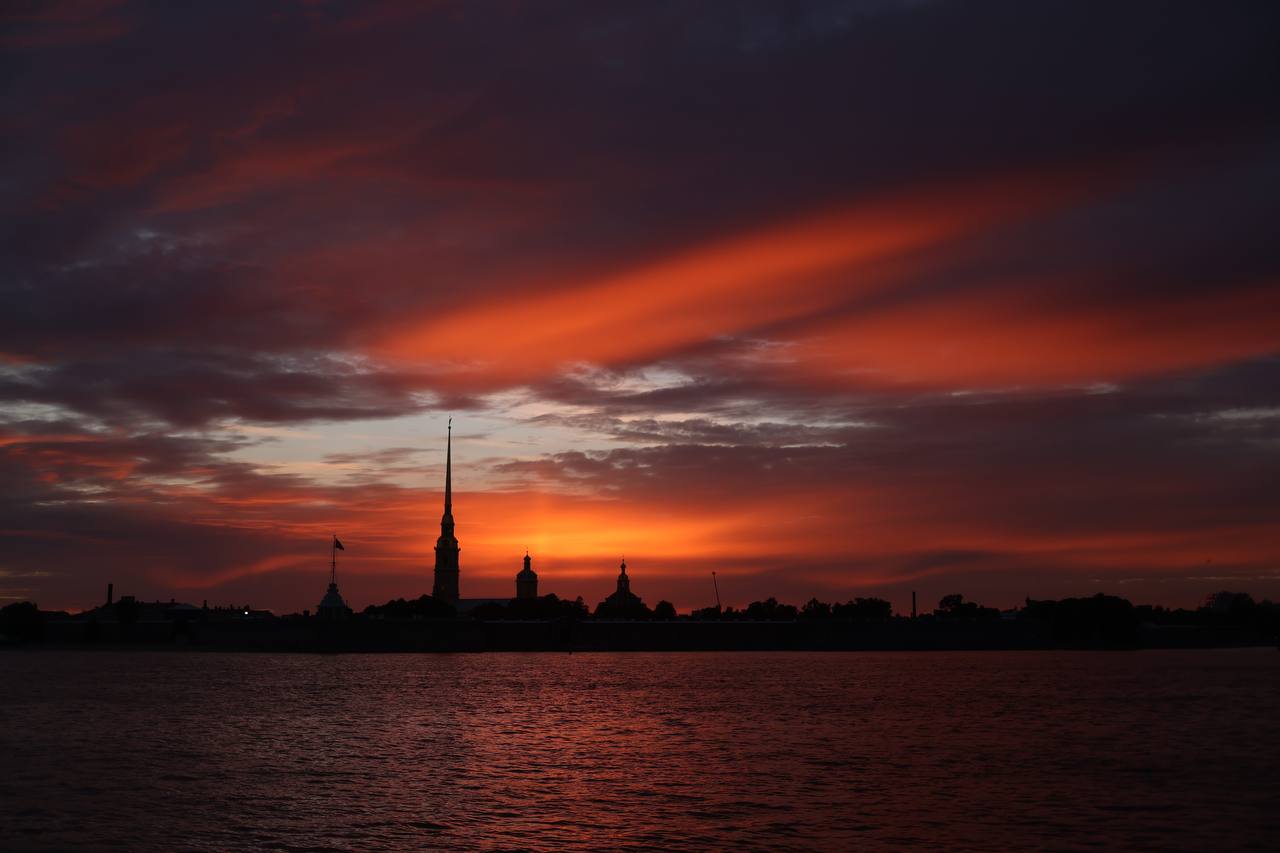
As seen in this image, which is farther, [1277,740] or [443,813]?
[1277,740]

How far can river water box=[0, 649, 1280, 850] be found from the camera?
129 ft

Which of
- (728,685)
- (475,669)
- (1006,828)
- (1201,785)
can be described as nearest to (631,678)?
(728,685)

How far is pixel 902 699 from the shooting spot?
350ft

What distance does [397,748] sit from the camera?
212ft

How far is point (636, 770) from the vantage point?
5528cm

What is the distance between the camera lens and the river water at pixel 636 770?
3931 centimetres

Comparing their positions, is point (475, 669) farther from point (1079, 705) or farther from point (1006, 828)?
point (1006, 828)

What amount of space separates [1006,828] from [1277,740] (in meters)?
38.6

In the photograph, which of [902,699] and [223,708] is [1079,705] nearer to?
[902,699]

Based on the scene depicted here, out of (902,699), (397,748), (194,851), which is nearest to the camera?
(194,851)

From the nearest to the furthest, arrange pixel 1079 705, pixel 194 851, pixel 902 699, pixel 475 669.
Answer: pixel 194 851
pixel 1079 705
pixel 902 699
pixel 475 669

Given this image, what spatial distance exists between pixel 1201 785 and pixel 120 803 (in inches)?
1656

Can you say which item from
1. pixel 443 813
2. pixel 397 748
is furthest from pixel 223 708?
pixel 443 813

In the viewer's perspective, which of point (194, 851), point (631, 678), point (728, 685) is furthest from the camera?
point (631, 678)
